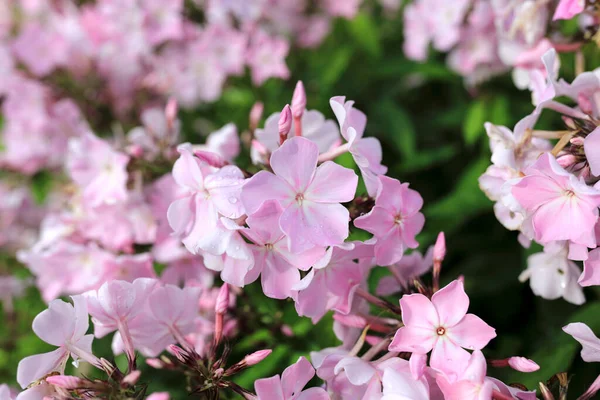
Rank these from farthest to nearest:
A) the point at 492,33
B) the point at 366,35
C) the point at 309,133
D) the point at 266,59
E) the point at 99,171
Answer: the point at 366,35
the point at 266,59
the point at 492,33
the point at 99,171
the point at 309,133

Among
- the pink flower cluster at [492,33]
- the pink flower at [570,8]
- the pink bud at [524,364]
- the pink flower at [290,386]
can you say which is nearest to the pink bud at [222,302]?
the pink flower at [290,386]

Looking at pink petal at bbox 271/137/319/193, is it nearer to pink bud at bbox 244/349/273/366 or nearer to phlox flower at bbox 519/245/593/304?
pink bud at bbox 244/349/273/366

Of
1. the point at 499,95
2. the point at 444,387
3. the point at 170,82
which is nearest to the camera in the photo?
the point at 444,387

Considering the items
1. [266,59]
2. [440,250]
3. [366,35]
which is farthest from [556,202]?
[366,35]

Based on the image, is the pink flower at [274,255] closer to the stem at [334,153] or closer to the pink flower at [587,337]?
the stem at [334,153]

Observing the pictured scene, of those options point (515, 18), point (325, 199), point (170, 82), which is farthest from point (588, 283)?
point (170, 82)

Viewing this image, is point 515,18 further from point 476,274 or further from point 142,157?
→ point 142,157

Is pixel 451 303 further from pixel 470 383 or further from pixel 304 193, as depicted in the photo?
pixel 304 193
